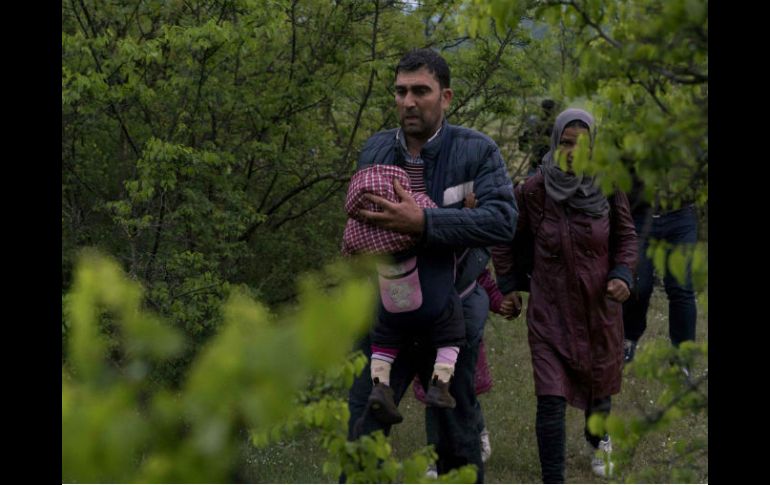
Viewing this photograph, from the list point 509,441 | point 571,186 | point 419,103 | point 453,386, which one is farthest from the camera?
point 509,441

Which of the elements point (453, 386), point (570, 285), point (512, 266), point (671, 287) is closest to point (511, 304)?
point (512, 266)

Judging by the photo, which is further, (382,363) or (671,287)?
(671,287)

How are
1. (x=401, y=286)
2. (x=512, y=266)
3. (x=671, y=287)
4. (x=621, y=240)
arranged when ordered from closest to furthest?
(x=401, y=286) → (x=621, y=240) → (x=512, y=266) → (x=671, y=287)

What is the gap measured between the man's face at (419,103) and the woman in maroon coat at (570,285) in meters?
0.98

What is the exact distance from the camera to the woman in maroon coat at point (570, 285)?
5484mm

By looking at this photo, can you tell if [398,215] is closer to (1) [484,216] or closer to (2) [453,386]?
(1) [484,216]

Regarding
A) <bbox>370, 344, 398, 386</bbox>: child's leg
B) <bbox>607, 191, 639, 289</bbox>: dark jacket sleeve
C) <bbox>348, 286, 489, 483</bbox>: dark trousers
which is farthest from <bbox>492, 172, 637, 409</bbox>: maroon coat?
<bbox>370, 344, 398, 386</bbox>: child's leg

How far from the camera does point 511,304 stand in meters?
→ 5.83

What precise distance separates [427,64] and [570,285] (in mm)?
1533

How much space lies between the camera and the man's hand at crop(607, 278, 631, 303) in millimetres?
5559

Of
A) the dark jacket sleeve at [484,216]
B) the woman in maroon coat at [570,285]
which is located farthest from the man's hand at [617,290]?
the dark jacket sleeve at [484,216]

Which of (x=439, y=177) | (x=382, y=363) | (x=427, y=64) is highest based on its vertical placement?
(x=427, y=64)

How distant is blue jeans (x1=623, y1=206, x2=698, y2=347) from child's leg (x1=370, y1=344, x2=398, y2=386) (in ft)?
9.18
